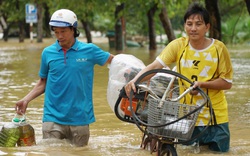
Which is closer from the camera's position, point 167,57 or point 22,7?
point 167,57

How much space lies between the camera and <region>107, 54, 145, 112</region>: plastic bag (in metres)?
6.47

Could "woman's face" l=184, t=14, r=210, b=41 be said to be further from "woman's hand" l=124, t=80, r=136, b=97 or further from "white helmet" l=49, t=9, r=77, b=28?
"white helmet" l=49, t=9, r=77, b=28

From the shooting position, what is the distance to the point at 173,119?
524 centimetres

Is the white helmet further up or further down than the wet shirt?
further up

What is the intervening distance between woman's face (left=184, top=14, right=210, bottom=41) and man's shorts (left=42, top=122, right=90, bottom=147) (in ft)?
5.14

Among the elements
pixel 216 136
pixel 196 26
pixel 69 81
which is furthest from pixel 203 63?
pixel 69 81

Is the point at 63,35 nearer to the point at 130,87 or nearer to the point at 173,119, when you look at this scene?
the point at 130,87

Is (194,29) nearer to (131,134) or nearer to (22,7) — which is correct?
(131,134)

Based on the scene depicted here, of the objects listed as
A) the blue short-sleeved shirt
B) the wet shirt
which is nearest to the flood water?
the blue short-sleeved shirt

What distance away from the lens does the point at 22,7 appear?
1909 inches

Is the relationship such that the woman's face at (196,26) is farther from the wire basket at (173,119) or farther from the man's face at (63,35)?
the man's face at (63,35)

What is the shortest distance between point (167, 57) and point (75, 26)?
3.54ft

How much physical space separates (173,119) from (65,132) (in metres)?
1.76

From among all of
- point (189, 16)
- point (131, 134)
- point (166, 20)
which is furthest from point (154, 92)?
point (166, 20)
